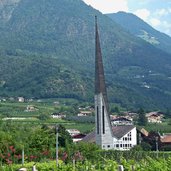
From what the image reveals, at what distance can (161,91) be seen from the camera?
166500 mm

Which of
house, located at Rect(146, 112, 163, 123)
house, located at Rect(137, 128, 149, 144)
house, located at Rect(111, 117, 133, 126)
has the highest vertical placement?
house, located at Rect(146, 112, 163, 123)

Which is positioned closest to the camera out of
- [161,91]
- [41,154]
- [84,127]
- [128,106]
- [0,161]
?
[0,161]

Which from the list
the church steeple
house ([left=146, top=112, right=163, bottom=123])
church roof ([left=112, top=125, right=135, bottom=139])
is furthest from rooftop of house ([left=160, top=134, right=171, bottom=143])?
house ([left=146, top=112, right=163, bottom=123])

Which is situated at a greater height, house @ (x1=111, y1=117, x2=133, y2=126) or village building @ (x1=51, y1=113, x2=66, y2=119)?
village building @ (x1=51, y1=113, x2=66, y2=119)

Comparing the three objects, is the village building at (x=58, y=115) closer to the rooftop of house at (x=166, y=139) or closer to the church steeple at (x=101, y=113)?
the rooftop of house at (x=166, y=139)

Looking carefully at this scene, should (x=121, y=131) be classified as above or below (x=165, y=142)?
above

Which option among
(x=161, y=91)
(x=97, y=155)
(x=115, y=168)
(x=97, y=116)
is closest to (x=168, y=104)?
(x=161, y=91)

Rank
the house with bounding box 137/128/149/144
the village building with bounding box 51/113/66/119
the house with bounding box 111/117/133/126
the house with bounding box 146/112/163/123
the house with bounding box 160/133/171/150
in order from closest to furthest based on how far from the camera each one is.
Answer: the house with bounding box 160/133/171/150, the house with bounding box 137/128/149/144, the house with bounding box 111/117/133/126, the village building with bounding box 51/113/66/119, the house with bounding box 146/112/163/123

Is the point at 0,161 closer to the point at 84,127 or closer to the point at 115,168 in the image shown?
the point at 115,168

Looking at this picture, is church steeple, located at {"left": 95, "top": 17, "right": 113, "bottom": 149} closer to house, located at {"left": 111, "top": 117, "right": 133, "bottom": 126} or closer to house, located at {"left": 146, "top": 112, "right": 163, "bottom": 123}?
house, located at {"left": 111, "top": 117, "right": 133, "bottom": 126}

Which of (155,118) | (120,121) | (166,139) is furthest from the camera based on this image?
(155,118)

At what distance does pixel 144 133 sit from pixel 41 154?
2885 centimetres

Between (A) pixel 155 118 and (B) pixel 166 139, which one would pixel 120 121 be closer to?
(A) pixel 155 118

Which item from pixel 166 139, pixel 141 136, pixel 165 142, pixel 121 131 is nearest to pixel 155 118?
pixel 121 131
